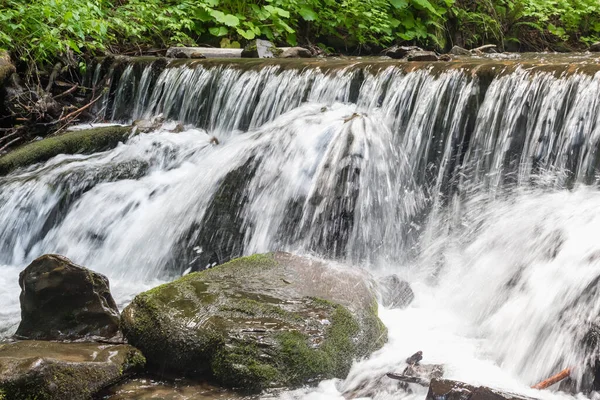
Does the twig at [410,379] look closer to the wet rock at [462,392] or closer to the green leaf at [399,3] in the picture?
the wet rock at [462,392]

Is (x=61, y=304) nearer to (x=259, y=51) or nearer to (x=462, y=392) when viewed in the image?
(x=462, y=392)

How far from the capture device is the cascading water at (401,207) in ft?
11.4

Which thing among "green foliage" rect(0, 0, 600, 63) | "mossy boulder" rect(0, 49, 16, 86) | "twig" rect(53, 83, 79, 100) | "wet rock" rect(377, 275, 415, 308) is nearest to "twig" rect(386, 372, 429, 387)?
"wet rock" rect(377, 275, 415, 308)

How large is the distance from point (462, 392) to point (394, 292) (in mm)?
1735

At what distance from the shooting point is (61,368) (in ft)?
9.80

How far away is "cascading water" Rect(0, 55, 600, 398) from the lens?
→ 11.4 ft

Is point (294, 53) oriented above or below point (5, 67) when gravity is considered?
above

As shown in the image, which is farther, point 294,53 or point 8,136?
point 294,53

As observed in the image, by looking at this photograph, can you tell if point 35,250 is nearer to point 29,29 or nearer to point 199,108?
point 199,108

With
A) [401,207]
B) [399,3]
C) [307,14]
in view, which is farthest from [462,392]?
[399,3]

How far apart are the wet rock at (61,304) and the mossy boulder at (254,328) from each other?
1.55ft

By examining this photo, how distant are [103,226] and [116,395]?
3.02 meters

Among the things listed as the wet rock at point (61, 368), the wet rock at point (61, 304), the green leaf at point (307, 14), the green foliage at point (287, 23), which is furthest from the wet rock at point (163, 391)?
the green leaf at point (307, 14)

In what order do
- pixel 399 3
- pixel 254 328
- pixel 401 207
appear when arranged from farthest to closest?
pixel 399 3 < pixel 401 207 < pixel 254 328
